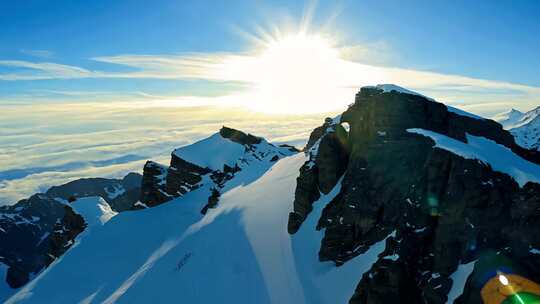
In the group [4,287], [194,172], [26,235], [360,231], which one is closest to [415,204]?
[360,231]

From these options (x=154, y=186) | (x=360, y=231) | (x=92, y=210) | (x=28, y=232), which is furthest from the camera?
(x=28, y=232)

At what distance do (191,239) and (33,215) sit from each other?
176933 millimetres

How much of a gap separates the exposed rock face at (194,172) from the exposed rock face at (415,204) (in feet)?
135

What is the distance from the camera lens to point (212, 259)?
46562 millimetres

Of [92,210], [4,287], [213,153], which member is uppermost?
[213,153]

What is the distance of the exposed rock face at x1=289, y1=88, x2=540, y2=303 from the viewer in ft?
96.3

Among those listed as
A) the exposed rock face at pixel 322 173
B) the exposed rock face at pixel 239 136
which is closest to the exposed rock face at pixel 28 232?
the exposed rock face at pixel 239 136

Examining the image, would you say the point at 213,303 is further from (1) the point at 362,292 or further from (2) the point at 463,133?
(2) the point at 463,133

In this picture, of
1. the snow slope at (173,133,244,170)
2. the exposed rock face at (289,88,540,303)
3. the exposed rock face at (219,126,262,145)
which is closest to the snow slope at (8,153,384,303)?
the exposed rock face at (289,88,540,303)

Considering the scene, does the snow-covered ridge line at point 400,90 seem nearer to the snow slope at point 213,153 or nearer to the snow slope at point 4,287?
the snow slope at point 213,153

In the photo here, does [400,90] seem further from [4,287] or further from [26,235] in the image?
[26,235]

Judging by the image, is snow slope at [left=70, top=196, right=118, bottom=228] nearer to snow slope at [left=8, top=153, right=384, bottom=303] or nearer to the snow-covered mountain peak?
snow slope at [left=8, top=153, right=384, bottom=303]

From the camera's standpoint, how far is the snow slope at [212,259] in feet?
127

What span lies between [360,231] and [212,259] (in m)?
18.9
